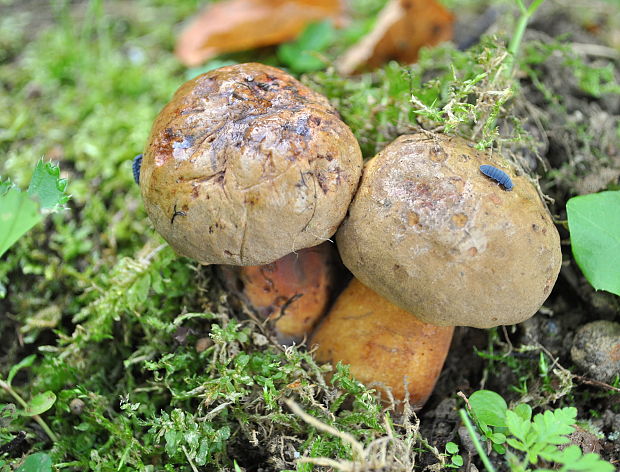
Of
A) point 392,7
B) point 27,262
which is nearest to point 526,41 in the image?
point 392,7

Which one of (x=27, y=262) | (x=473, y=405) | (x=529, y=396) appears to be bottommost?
(x=529, y=396)

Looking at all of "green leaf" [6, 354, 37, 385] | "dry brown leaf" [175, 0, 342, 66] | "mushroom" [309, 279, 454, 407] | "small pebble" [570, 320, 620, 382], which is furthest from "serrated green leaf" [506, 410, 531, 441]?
"dry brown leaf" [175, 0, 342, 66]

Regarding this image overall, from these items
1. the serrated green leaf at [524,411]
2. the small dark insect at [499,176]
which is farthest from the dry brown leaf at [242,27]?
the serrated green leaf at [524,411]

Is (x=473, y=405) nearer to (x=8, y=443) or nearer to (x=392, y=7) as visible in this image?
(x=8, y=443)

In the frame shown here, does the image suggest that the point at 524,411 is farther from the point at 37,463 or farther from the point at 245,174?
the point at 37,463

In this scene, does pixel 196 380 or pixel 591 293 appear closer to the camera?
pixel 196 380
